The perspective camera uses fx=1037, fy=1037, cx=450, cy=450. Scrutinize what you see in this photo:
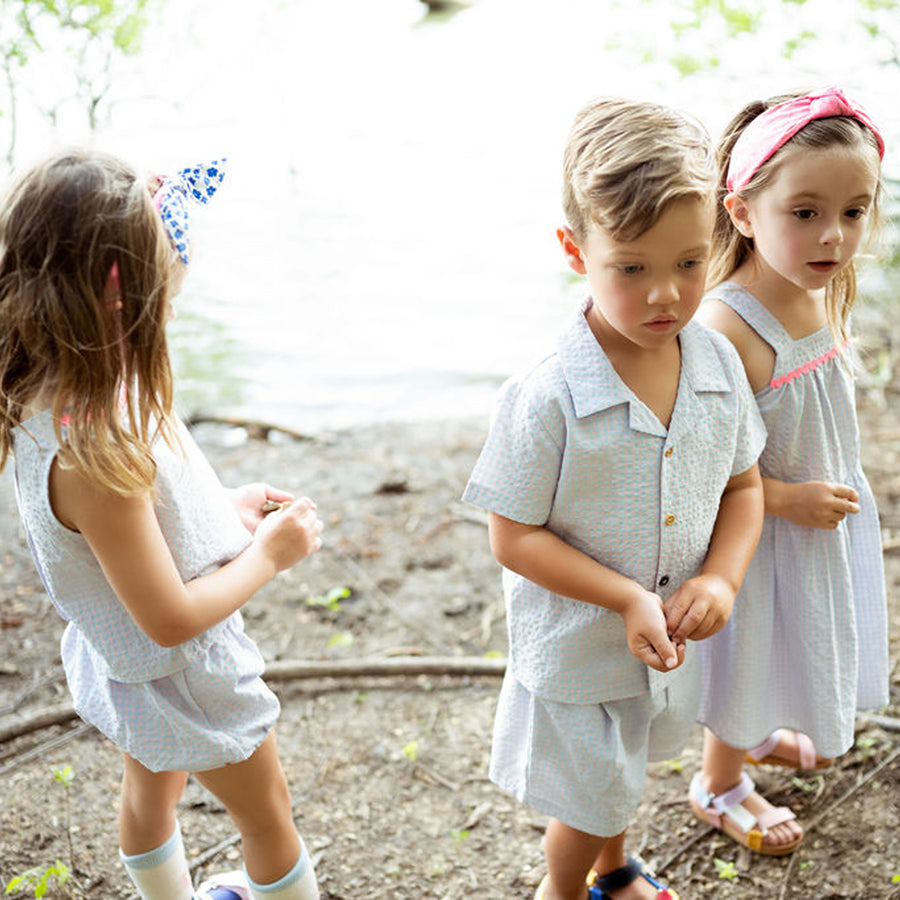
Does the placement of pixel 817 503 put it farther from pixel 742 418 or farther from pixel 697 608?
pixel 697 608

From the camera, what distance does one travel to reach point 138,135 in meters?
5.15

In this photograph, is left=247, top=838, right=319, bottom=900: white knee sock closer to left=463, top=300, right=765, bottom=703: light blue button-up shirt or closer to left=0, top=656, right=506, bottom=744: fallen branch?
left=463, top=300, right=765, bottom=703: light blue button-up shirt

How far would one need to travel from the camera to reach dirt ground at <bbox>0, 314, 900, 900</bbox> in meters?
2.05

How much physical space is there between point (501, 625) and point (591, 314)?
1.43m

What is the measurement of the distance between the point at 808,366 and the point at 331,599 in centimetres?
157

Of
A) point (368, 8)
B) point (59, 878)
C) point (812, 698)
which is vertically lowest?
point (59, 878)

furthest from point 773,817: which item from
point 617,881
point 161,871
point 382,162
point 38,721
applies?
point 382,162

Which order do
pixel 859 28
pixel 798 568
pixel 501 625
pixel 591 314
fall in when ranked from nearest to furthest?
1. pixel 591 314
2. pixel 798 568
3. pixel 501 625
4. pixel 859 28

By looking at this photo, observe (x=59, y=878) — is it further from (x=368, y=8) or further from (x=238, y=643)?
(x=368, y=8)

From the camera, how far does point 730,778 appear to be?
211 centimetres

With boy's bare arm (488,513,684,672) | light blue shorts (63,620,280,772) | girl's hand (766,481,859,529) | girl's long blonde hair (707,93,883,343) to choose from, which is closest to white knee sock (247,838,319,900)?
light blue shorts (63,620,280,772)

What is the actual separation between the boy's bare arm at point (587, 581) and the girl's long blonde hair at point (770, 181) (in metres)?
0.64

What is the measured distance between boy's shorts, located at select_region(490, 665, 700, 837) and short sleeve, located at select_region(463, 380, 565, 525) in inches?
13.9

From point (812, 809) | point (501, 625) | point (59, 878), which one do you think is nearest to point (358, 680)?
point (501, 625)
